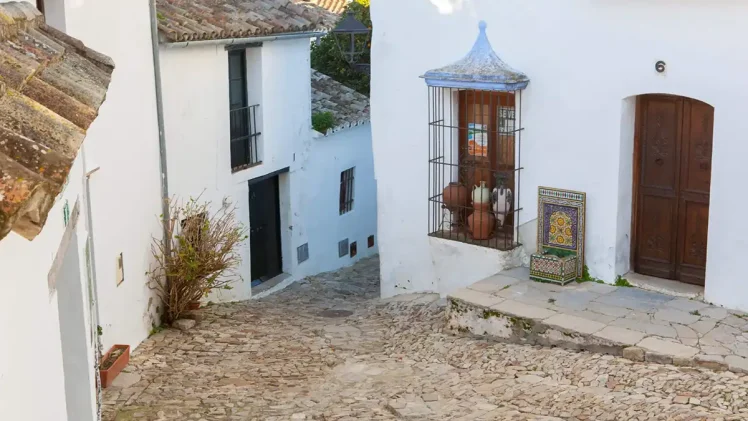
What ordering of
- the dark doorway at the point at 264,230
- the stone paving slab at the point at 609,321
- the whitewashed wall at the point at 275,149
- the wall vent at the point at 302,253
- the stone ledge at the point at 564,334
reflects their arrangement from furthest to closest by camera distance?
the wall vent at the point at 302,253
the dark doorway at the point at 264,230
the whitewashed wall at the point at 275,149
the stone paving slab at the point at 609,321
the stone ledge at the point at 564,334

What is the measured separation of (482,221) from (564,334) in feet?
7.38

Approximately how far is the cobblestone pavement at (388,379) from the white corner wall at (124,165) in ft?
1.72

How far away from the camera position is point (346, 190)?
1566 cm

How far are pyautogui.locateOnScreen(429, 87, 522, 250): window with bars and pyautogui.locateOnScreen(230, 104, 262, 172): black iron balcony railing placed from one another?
306 cm

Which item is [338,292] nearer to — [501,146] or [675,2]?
[501,146]

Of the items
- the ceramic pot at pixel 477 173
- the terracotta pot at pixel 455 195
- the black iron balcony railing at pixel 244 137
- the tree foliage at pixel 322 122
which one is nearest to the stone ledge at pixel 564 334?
the terracotta pot at pixel 455 195

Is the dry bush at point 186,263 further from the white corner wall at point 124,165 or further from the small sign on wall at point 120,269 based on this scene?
the small sign on wall at point 120,269

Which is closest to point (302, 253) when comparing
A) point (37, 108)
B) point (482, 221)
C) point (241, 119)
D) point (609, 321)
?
point (241, 119)

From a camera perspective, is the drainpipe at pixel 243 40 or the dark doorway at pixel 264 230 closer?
the drainpipe at pixel 243 40

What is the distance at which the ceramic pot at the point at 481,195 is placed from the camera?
33.5 feet

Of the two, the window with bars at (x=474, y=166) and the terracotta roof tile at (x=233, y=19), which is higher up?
the terracotta roof tile at (x=233, y=19)

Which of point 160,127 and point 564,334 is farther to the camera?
point 160,127

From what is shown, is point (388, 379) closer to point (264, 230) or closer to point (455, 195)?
point (455, 195)

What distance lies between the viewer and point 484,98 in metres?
10.4
